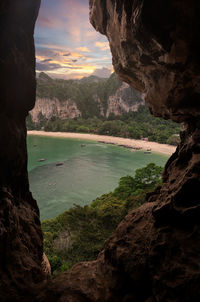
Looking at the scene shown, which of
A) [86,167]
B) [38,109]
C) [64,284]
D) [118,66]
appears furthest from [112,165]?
[38,109]

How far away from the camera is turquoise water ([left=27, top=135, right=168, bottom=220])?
87.0ft

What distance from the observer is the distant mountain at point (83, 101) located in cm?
8394

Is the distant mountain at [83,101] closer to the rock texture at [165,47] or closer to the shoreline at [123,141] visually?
the shoreline at [123,141]

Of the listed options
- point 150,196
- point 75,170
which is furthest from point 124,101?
point 150,196

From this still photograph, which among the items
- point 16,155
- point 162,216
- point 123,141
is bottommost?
point 162,216

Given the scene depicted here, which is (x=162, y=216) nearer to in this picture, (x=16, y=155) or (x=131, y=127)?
(x=16, y=155)

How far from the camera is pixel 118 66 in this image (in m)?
7.65

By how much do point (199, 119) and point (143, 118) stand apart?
71.6 m

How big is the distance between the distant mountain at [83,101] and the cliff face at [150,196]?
79.0m

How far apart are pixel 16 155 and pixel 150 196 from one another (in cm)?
423

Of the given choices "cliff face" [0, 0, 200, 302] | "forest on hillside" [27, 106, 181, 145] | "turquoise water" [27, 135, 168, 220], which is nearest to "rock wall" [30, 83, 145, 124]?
"forest on hillside" [27, 106, 181, 145]

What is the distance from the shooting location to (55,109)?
88.4 metres

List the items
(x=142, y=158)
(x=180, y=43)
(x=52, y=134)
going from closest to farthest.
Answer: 1. (x=180, y=43)
2. (x=142, y=158)
3. (x=52, y=134)

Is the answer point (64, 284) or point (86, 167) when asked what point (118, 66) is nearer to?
point (64, 284)
